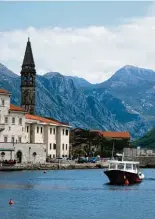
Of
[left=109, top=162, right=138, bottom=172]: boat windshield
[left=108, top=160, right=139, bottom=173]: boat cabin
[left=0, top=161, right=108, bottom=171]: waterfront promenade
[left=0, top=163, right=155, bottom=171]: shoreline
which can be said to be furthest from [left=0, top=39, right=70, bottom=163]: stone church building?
[left=109, top=162, right=138, bottom=172]: boat windshield

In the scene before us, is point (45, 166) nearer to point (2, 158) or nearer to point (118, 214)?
point (2, 158)

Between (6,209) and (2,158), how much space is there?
75.3 m

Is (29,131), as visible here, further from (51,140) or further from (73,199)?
(73,199)

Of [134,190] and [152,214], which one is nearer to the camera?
[152,214]

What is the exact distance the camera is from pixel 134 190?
92.9 meters

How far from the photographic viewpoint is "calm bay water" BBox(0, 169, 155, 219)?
64.1 m

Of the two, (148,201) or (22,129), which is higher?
(22,129)

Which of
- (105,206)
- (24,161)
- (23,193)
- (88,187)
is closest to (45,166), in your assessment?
(24,161)

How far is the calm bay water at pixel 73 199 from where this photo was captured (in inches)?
2522

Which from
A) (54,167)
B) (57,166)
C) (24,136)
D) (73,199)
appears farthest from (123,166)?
(24,136)

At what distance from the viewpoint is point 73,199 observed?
77.9 metres

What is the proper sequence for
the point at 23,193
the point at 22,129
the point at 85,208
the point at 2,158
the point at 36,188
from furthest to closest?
the point at 22,129 < the point at 2,158 < the point at 36,188 < the point at 23,193 < the point at 85,208

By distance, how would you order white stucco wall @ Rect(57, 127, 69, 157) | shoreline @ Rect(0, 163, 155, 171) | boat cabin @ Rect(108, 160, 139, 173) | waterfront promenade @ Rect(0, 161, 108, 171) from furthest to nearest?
white stucco wall @ Rect(57, 127, 69, 157) < waterfront promenade @ Rect(0, 161, 108, 171) < shoreline @ Rect(0, 163, 155, 171) < boat cabin @ Rect(108, 160, 139, 173)

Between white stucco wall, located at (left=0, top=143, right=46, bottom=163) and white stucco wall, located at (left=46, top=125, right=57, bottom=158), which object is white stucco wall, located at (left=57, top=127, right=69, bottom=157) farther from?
white stucco wall, located at (left=0, top=143, right=46, bottom=163)
